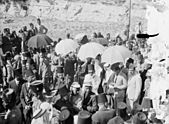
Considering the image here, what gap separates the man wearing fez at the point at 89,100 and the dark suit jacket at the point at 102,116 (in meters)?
0.52

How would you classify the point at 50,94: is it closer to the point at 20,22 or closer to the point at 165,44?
the point at 165,44

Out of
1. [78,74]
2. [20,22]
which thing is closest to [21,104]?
[78,74]

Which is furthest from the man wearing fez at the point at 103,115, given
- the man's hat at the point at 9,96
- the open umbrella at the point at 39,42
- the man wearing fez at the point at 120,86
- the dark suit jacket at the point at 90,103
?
the open umbrella at the point at 39,42

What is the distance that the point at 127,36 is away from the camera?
639 inches

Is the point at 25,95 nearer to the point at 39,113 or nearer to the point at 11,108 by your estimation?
the point at 11,108

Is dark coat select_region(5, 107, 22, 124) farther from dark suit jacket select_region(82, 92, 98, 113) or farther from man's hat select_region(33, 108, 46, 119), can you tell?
dark suit jacket select_region(82, 92, 98, 113)

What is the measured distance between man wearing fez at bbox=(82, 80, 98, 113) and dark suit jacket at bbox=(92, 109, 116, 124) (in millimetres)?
520

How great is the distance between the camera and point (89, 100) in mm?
6855

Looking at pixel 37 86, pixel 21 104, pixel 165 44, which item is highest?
pixel 165 44

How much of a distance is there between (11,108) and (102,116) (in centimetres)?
179

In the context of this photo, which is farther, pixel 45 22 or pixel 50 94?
pixel 45 22

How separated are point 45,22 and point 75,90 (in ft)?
31.5

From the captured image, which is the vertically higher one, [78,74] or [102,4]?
[102,4]

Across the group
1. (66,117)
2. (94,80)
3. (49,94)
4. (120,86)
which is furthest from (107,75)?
(66,117)
